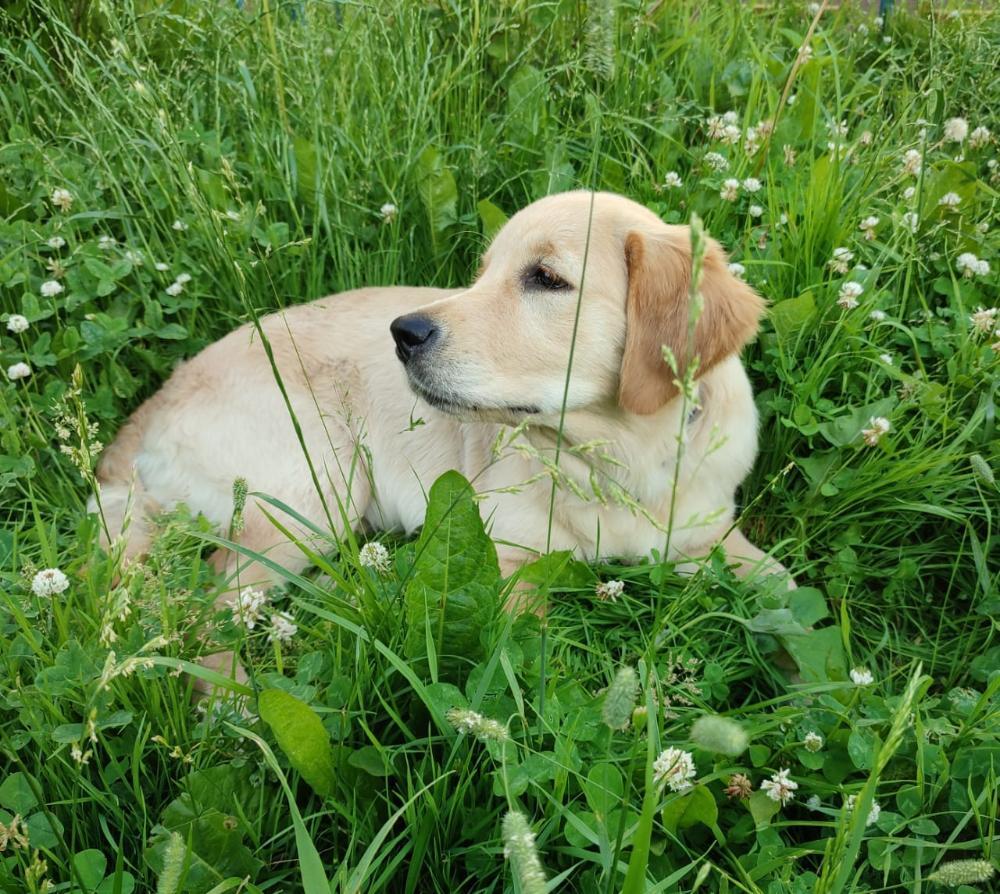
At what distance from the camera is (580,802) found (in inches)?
60.8

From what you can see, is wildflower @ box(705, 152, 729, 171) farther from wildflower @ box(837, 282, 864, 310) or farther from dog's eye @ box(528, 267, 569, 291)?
dog's eye @ box(528, 267, 569, 291)

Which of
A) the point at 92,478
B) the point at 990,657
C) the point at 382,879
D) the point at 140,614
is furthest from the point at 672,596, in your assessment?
the point at 92,478

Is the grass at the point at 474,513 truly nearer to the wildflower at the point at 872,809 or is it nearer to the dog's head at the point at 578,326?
the wildflower at the point at 872,809

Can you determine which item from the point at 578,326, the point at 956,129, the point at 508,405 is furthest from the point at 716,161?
the point at 508,405

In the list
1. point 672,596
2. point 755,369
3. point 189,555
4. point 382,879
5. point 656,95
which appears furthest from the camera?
point 656,95

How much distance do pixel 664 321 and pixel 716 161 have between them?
118 cm

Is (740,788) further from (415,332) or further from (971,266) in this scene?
(971,266)

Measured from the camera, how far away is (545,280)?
6.97ft

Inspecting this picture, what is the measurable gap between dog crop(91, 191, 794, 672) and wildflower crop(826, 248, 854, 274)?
518 millimetres

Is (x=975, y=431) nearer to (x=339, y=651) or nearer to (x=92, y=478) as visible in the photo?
(x=339, y=651)

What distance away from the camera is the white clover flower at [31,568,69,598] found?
5.08ft

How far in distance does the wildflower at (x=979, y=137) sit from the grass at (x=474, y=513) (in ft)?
0.05

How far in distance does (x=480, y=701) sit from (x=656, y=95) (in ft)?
8.77

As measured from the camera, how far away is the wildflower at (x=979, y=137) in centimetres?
304
